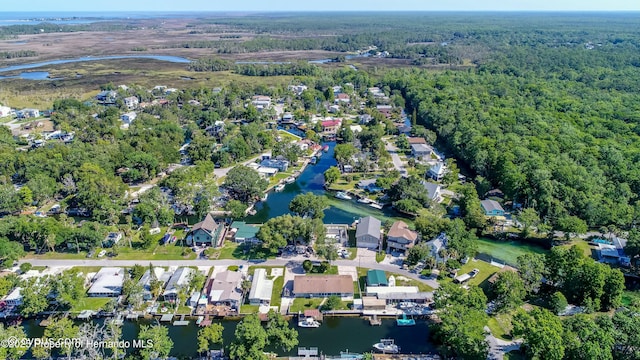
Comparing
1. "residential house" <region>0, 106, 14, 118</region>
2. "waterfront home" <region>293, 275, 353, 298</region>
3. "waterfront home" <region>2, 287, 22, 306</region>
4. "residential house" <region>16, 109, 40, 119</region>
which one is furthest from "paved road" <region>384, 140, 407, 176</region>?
"residential house" <region>0, 106, 14, 118</region>

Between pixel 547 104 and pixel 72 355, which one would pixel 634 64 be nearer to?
pixel 547 104

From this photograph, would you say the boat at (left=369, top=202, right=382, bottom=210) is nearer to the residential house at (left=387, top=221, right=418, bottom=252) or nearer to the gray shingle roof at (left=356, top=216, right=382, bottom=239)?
the gray shingle roof at (left=356, top=216, right=382, bottom=239)

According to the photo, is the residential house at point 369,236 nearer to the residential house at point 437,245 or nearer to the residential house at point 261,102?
the residential house at point 437,245

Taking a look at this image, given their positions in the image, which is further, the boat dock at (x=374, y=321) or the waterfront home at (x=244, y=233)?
the waterfront home at (x=244, y=233)

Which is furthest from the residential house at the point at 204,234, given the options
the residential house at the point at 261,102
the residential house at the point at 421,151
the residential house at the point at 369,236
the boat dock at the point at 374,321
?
the residential house at the point at 261,102

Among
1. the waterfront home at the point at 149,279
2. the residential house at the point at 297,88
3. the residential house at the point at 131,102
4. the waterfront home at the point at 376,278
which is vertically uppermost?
the residential house at the point at 297,88

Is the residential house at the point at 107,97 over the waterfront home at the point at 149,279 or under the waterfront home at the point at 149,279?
over
